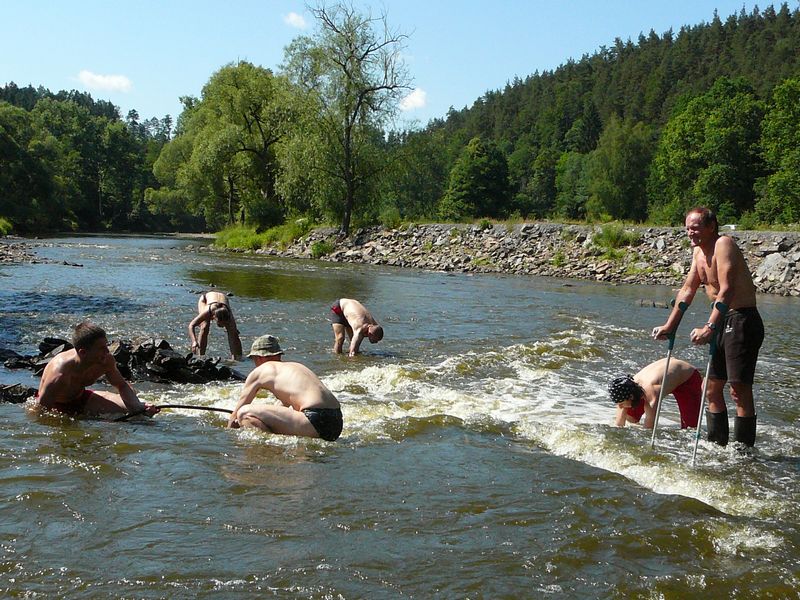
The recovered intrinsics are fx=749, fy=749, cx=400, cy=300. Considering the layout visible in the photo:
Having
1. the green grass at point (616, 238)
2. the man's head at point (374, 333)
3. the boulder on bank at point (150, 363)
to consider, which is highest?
the green grass at point (616, 238)

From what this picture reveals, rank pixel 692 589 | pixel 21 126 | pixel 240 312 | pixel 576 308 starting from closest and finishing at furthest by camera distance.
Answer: pixel 692 589
pixel 240 312
pixel 576 308
pixel 21 126

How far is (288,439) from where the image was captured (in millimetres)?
7285

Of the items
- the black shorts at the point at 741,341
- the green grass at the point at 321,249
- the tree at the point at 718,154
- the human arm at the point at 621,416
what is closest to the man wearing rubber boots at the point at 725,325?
the black shorts at the point at 741,341

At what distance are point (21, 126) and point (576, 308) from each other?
71.0m

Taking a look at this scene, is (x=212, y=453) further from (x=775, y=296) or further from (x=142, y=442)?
(x=775, y=296)

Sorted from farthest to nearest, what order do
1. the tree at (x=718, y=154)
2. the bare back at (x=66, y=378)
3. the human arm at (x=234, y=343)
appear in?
the tree at (x=718, y=154), the human arm at (x=234, y=343), the bare back at (x=66, y=378)

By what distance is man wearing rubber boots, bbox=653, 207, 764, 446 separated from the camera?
697 cm

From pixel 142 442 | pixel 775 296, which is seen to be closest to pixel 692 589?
pixel 142 442

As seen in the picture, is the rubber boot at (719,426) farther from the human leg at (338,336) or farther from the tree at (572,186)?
the tree at (572,186)

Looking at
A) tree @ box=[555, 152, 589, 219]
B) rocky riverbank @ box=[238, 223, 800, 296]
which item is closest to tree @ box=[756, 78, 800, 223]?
rocky riverbank @ box=[238, 223, 800, 296]

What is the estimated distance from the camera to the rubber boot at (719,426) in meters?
7.37

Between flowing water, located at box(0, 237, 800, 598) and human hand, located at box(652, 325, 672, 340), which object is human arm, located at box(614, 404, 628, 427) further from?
human hand, located at box(652, 325, 672, 340)

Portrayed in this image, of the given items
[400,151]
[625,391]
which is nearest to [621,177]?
[400,151]

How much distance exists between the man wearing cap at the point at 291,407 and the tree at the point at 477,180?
251 feet
